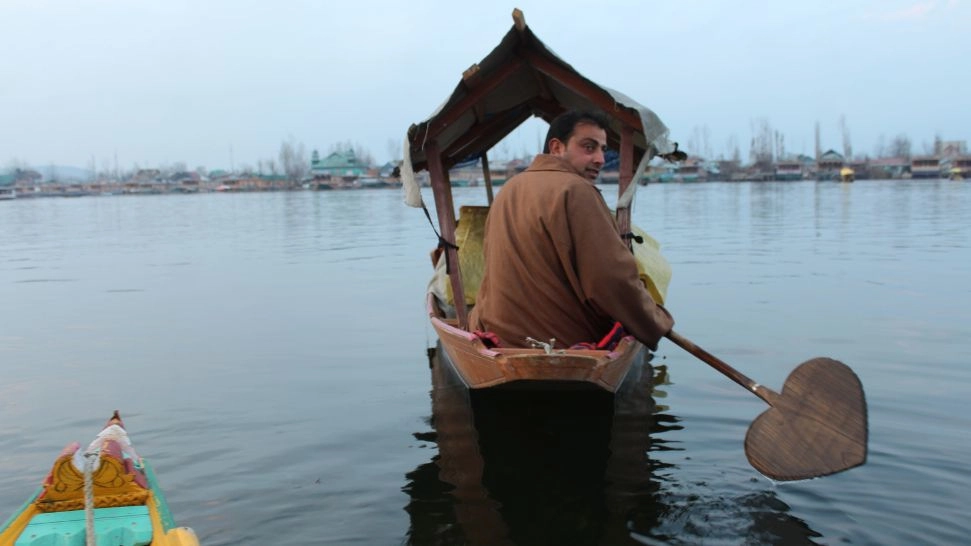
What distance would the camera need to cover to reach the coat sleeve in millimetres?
4805

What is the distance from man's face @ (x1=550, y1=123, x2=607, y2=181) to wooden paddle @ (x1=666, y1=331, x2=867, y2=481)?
1.75 m

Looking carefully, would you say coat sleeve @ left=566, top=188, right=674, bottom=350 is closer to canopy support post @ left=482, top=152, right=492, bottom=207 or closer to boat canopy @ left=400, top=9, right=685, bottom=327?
boat canopy @ left=400, top=9, right=685, bottom=327

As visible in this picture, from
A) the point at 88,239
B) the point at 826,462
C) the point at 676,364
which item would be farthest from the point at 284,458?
the point at 88,239

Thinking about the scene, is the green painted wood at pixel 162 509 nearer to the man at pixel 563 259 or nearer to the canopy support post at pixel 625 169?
the man at pixel 563 259

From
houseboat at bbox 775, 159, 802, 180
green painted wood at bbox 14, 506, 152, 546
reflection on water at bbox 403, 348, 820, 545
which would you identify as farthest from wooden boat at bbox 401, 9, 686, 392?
houseboat at bbox 775, 159, 802, 180

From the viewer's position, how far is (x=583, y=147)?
5172mm

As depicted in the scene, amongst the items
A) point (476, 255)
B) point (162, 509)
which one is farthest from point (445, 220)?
point (162, 509)

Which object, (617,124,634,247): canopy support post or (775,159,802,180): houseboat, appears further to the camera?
(775,159,802,180): houseboat

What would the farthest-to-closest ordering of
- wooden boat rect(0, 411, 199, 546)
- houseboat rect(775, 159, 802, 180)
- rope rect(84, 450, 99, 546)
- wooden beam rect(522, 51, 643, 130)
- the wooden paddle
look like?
houseboat rect(775, 159, 802, 180), wooden beam rect(522, 51, 643, 130), the wooden paddle, wooden boat rect(0, 411, 199, 546), rope rect(84, 450, 99, 546)

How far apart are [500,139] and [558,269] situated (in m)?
4.84

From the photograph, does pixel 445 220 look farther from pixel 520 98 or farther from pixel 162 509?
pixel 162 509

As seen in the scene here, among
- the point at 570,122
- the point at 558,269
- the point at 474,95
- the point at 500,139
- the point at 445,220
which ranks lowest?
the point at 558,269

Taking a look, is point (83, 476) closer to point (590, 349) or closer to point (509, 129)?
point (590, 349)

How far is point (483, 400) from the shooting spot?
6.36m
